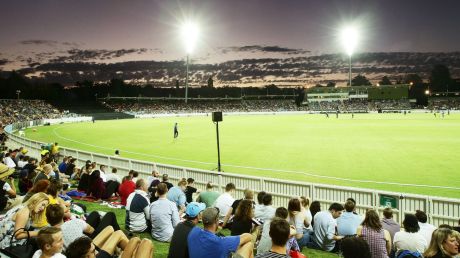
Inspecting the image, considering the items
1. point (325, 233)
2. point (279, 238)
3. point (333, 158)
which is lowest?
point (333, 158)

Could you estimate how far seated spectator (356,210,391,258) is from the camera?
610cm

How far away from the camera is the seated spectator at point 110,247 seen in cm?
444

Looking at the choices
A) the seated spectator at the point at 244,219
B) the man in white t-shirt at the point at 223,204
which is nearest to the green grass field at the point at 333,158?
the man in white t-shirt at the point at 223,204

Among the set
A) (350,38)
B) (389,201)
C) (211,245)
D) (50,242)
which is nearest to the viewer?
(50,242)

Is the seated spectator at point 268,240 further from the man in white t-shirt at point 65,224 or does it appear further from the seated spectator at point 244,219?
the man in white t-shirt at point 65,224

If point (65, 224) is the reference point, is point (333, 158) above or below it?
below

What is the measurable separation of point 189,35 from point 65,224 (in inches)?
2573

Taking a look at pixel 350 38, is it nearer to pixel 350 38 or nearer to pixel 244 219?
pixel 350 38

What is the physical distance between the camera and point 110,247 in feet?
18.4

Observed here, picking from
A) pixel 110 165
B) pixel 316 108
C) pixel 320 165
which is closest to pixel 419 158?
pixel 320 165

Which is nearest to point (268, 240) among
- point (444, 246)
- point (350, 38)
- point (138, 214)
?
point (444, 246)

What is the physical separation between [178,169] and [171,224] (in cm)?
754

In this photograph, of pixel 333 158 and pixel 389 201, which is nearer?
pixel 389 201

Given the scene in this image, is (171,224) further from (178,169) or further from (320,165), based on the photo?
(320,165)
